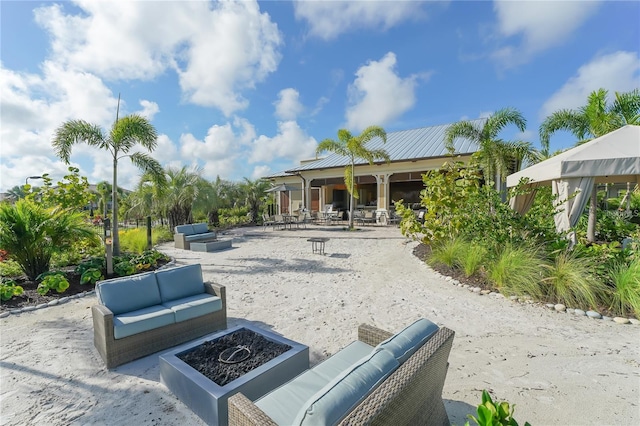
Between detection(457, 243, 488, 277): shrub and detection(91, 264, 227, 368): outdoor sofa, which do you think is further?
detection(457, 243, 488, 277): shrub

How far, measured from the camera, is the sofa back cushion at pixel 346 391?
114cm

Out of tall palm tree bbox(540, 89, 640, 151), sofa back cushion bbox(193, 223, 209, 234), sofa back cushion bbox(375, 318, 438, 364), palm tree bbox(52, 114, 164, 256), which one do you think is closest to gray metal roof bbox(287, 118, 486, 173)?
tall palm tree bbox(540, 89, 640, 151)

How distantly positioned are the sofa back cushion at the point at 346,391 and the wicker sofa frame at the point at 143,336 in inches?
107

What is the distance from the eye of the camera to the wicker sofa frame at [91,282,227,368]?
2896 millimetres

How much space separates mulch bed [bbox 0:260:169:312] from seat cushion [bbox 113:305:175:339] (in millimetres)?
3045

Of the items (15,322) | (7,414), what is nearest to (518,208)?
(7,414)

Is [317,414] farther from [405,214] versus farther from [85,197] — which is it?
[85,197]

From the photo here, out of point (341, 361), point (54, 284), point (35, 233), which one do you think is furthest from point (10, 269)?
point (341, 361)

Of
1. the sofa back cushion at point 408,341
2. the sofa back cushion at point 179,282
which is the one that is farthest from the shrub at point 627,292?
the sofa back cushion at point 179,282

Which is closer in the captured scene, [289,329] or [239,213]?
[289,329]

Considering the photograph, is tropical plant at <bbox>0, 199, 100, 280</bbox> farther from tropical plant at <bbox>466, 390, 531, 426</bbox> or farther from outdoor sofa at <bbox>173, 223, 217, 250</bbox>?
tropical plant at <bbox>466, 390, 531, 426</bbox>

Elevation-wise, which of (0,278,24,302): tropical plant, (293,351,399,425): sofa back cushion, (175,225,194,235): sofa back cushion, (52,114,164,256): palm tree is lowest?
(0,278,24,302): tropical plant

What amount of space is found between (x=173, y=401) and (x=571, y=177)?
7343 mm

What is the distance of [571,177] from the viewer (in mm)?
5438
